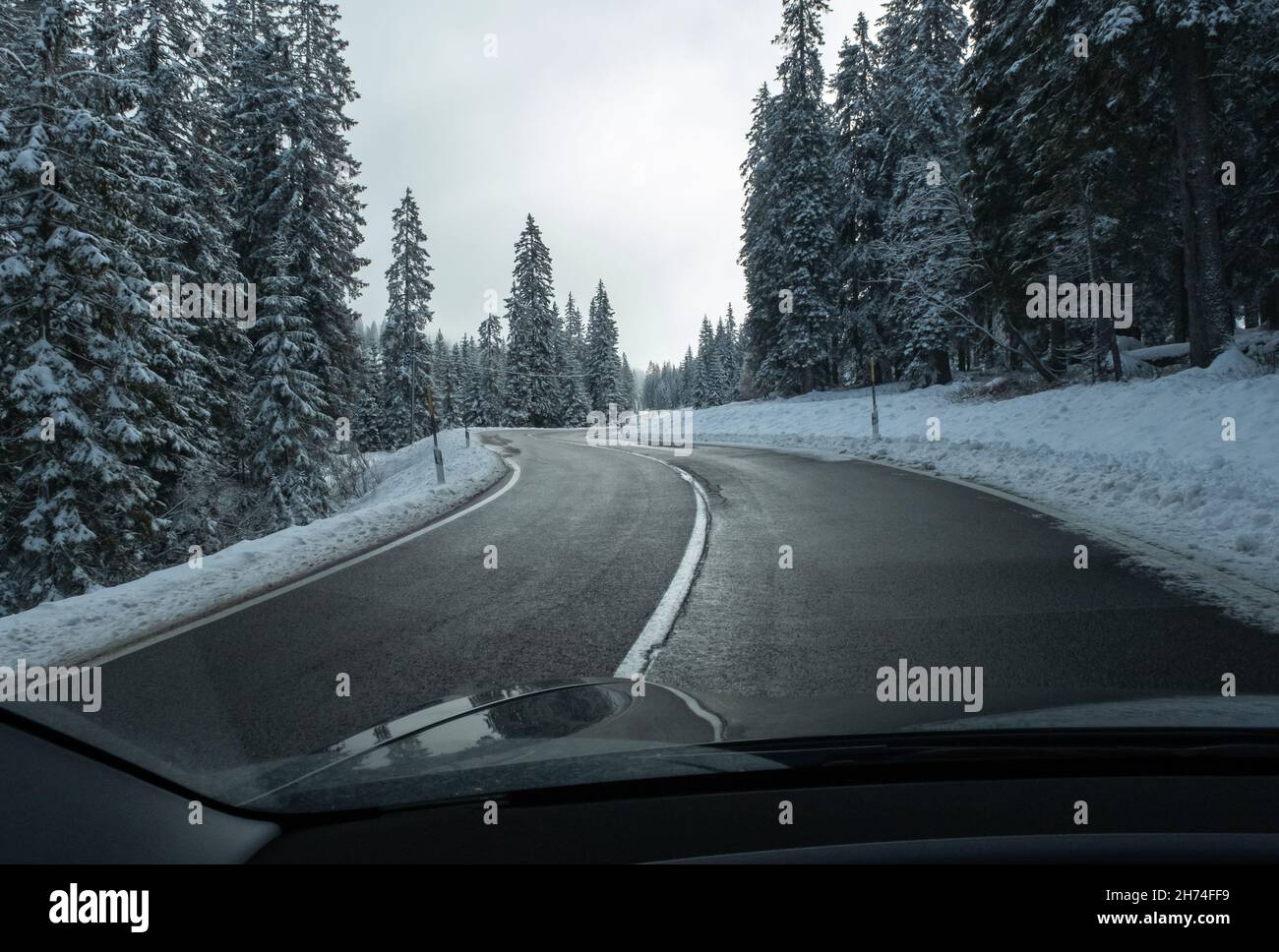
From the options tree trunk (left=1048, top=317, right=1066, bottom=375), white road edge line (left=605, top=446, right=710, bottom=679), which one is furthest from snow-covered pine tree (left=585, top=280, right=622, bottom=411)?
white road edge line (left=605, top=446, right=710, bottom=679)

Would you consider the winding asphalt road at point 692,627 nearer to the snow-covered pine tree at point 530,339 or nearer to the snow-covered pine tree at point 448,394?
the snow-covered pine tree at point 530,339

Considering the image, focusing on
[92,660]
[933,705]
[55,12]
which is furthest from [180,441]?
[933,705]

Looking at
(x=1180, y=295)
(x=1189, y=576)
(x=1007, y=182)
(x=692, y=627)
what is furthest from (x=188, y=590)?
(x=1180, y=295)

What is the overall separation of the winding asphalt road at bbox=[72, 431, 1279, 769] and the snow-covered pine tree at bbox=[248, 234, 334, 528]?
1476 cm

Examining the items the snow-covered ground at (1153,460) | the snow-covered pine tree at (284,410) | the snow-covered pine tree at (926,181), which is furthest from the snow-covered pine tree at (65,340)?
the snow-covered pine tree at (926,181)

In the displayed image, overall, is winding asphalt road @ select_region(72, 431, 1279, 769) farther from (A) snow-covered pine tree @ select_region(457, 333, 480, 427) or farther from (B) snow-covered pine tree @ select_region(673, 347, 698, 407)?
(B) snow-covered pine tree @ select_region(673, 347, 698, 407)

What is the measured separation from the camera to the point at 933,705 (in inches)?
94.9

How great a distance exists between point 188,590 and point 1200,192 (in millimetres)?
20469

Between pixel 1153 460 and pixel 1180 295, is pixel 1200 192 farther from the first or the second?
pixel 1180 295

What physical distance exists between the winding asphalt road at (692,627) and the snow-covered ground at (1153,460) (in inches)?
26.7

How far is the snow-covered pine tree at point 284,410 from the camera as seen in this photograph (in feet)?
71.7

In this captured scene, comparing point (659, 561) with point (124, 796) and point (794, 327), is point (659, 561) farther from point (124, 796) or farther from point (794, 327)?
point (794, 327)

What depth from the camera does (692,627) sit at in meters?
5.39
